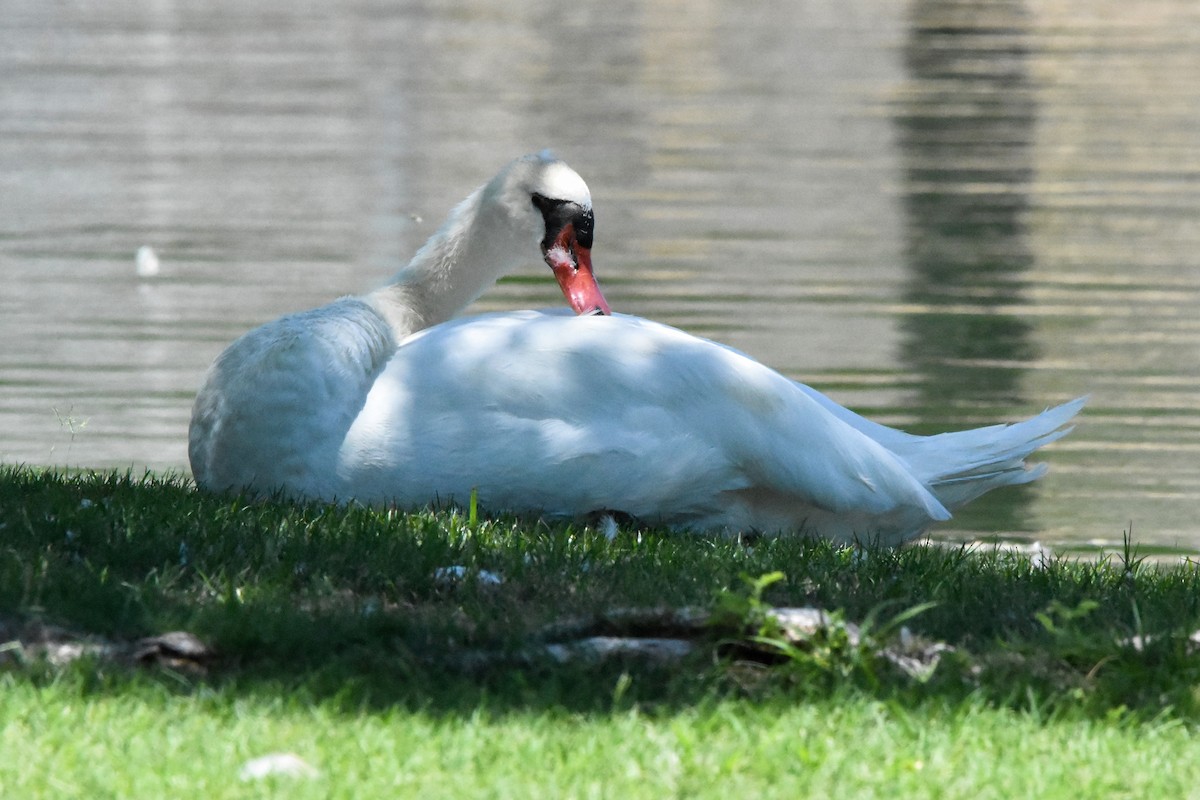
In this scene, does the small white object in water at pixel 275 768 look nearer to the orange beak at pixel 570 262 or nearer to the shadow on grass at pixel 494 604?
the shadow on grass at pixel 494 604

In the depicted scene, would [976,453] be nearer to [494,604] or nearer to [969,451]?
[969,451]

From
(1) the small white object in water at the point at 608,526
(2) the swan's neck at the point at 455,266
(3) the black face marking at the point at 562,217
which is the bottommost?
(1) the small white object in water at the point at 608,526

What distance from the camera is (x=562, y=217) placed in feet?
25.6

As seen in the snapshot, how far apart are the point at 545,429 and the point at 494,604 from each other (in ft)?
5.48

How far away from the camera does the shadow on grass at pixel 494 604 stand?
441 centimetres

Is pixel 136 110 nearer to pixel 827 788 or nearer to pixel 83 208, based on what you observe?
pixel 83 208

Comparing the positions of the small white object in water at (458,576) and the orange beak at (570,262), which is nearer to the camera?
the small white object in water at (458,576)

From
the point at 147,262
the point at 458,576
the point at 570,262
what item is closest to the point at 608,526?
the point at 458,576

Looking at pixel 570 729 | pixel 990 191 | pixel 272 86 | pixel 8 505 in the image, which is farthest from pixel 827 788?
pixel 272 86

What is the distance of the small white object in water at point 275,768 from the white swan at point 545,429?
8.91 feet

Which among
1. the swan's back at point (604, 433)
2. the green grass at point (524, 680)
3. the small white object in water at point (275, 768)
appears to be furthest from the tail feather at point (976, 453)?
the small white object in water at point (275, 768)

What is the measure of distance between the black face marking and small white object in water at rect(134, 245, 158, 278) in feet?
24.3

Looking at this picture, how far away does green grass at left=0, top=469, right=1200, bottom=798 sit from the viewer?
393 centimetres

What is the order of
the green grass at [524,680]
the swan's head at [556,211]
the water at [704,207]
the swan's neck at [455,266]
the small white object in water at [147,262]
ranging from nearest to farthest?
the green grass at [524,680] < the swan's head at [556,211] < the swan's neck at [455,266] < the water at [704,207] < the small white object in water at [147,262]
